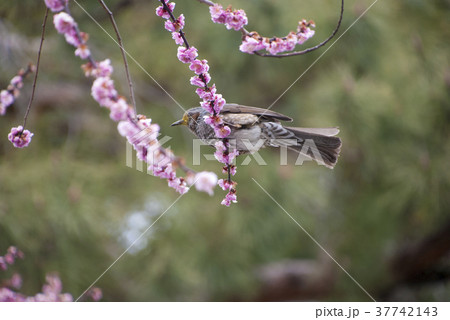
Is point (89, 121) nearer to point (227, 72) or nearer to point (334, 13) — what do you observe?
point (227, 72)

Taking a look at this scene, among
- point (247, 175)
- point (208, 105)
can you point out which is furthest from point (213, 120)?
point (247, 175)

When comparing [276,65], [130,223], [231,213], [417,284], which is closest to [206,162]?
[231,213]

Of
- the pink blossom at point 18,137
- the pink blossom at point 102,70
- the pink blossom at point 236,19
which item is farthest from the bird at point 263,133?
the pink blossom at point 102,70

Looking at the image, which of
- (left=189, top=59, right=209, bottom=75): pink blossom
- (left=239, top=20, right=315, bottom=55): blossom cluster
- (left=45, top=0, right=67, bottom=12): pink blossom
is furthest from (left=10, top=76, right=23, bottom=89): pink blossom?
(left=239, top=20, right=315, bottom=55): blossom cluster

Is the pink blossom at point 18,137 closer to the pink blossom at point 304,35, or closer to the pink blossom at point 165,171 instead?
the pink blossom at point 165,171

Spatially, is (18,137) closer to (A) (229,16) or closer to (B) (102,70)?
(B) (102,70)
